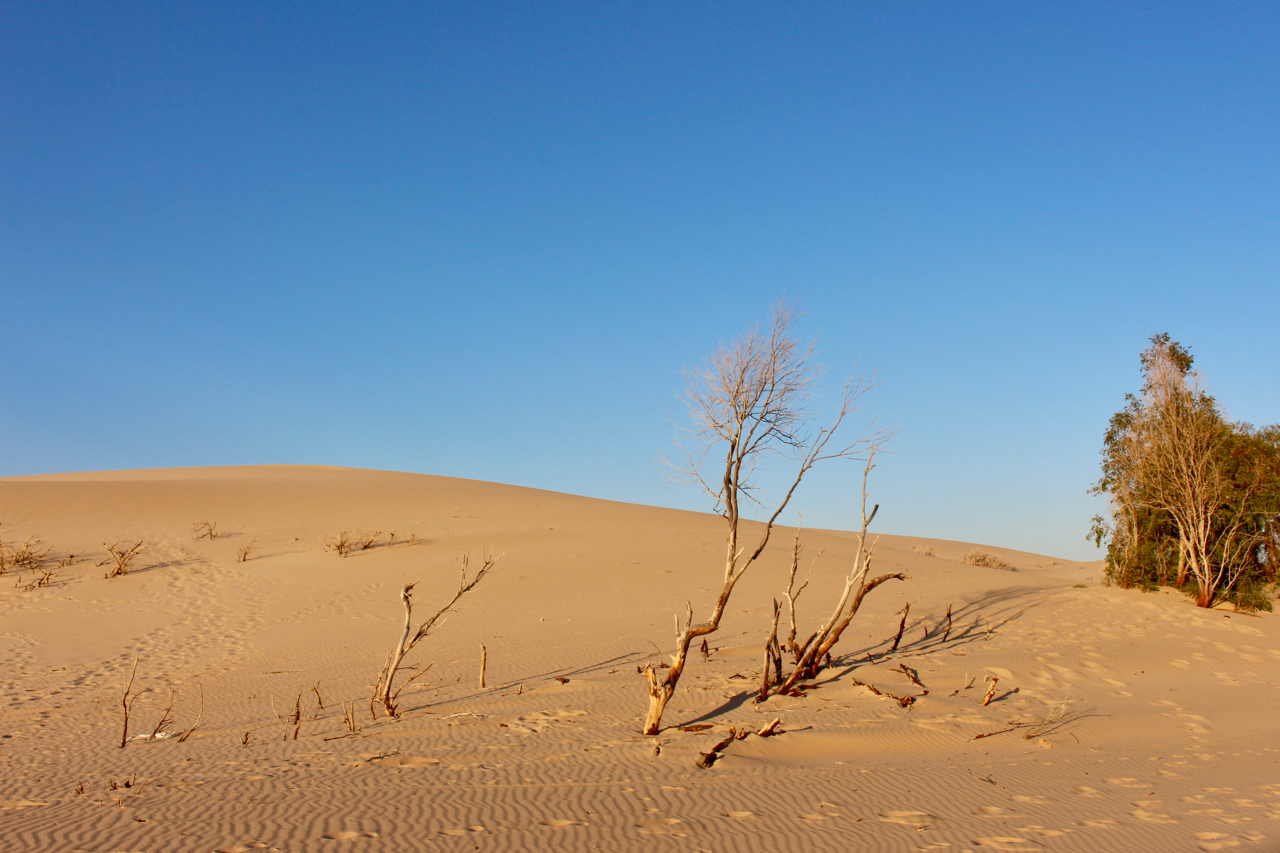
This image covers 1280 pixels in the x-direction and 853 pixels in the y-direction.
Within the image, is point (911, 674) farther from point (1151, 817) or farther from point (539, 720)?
point (539, 720)

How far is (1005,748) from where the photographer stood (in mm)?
7445

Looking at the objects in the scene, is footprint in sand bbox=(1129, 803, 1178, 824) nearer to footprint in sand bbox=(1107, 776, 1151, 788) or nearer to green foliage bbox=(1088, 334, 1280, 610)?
footprint in sand bbox=(1107, 776, 1151, 788)

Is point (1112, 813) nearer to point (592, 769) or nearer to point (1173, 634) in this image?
point (592, 769)

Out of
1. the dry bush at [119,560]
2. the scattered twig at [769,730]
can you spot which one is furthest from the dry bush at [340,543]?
the scattered twig at [769,730]

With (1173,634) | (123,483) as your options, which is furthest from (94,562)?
(1173,634)

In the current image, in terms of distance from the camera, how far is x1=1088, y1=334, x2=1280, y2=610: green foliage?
15.9 metres

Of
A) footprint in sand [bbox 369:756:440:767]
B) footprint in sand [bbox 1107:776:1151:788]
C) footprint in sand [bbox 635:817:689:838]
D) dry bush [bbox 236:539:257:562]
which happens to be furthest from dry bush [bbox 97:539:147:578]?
footprint in sand [bbox 1107:776:1151:788]

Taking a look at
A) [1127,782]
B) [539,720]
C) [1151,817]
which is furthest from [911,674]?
[539,720]

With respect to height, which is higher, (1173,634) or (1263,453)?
(1263,453)

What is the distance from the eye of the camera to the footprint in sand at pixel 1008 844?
15.4 feet

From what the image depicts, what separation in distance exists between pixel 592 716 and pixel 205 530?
67.5 ft

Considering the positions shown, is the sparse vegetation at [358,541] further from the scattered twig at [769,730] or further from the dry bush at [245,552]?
the scattered twig at [769,730]

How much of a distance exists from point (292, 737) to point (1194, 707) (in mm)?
11116

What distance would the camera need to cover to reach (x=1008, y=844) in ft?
15.7
